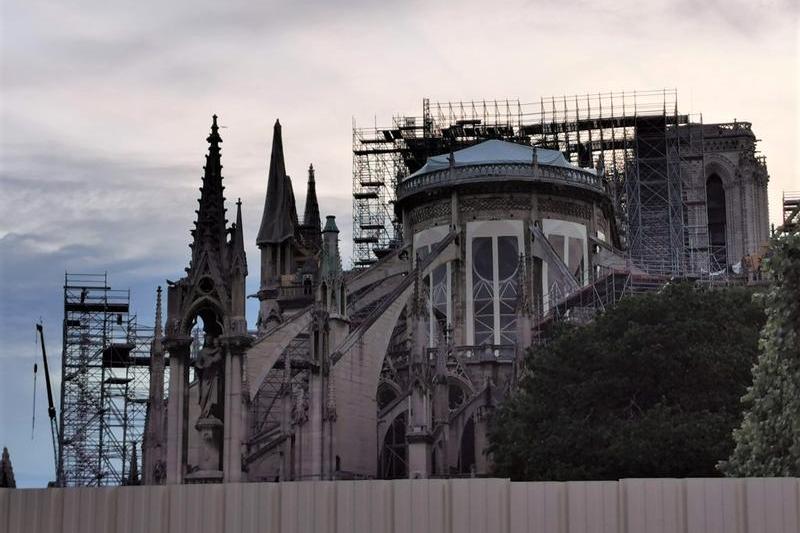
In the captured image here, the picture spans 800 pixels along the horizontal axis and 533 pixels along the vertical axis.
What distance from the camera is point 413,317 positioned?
58.9m

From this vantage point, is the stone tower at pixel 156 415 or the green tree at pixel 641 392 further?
the stone tower at pixel 156 415

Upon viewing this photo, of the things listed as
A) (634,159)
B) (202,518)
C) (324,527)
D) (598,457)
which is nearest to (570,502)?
(324,527)

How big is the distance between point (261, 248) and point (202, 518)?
58.3 metres

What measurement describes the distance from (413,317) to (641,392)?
16.9 metres

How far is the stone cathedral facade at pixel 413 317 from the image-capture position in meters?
52.3

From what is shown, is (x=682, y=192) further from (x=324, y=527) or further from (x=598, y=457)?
(x=324, y=527)

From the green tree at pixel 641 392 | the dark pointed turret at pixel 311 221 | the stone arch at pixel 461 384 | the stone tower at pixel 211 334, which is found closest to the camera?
the stone tower at pixel 211 334

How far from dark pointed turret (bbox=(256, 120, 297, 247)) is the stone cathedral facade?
0.09 meters

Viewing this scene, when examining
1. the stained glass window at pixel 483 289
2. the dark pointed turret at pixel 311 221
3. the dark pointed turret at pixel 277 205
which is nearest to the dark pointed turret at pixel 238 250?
the stained glass window at pixel 483 289

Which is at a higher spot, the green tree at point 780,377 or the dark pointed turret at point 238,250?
the dark pointed turret at point 238,250

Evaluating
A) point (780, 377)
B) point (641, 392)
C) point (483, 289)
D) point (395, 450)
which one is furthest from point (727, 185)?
point (780, 377)

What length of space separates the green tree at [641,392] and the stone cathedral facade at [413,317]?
8.04 metres

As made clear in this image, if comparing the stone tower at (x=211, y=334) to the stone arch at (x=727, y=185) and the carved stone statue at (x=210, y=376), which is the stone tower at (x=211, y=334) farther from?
the stone arch at (x=727, y=185)

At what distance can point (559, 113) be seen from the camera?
89.2m
